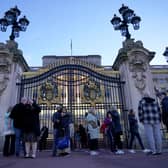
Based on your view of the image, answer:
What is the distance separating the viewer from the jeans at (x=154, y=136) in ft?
22.1

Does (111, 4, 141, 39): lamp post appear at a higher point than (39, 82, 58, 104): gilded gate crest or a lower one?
higher

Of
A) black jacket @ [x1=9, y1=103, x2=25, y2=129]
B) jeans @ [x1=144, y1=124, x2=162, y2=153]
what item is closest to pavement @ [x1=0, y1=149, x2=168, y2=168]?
jeans @ [x1=144, y1=124, x2=162, y2=153]

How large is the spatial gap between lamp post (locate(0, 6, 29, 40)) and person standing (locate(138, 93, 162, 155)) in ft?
29.3

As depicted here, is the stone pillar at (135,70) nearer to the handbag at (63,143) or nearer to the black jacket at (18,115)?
the handbag at (63,143)

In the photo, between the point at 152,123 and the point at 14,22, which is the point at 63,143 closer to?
the point at 152,123

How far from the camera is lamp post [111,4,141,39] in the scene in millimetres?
12359

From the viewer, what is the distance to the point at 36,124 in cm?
671

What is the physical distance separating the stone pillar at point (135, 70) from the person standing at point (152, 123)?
398 centimetres

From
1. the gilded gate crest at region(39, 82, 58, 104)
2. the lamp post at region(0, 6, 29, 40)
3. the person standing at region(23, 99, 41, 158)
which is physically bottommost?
the person standing at region(23, 99, 41, 158)

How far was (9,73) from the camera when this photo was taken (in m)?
11.5

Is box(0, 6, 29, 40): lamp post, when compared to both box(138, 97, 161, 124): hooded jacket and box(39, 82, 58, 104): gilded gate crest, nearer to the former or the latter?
box(39, 82, 58, 104): gilded gate crest

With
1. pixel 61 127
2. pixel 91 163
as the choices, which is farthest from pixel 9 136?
pixel 91 163

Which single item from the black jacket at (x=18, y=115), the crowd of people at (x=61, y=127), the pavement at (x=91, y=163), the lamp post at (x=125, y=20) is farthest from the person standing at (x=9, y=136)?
the lamp post at (x=125, y=20)

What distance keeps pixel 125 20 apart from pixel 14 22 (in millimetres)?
6816
